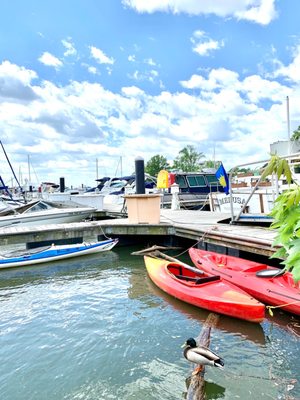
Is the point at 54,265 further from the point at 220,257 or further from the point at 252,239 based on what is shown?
the point at 252,239

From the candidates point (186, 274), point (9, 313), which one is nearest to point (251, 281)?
point (186, 274)

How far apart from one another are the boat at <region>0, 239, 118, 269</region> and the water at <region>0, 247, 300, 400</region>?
5.79 feet

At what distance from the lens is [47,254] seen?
30.6 feet

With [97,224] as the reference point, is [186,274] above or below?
below

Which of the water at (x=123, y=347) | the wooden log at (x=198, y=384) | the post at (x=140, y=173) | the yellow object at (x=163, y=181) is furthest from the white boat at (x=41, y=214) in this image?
the wooden log at (x=198, y=384)

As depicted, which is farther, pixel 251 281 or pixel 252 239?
pixel 252 239

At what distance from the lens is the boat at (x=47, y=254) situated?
29.0ft

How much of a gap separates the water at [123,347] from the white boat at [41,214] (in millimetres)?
6403

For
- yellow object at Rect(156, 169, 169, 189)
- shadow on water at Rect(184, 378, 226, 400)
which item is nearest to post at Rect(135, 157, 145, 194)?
yellow object at Rect(156, 169, 169, 189)

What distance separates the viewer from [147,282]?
753cm

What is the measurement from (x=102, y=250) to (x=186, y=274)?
3.78m

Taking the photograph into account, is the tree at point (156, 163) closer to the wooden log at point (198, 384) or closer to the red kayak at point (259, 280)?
the red kayak at point (259, 280)

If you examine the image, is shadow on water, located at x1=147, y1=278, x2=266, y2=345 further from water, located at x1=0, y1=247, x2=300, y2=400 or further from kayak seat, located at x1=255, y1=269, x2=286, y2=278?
kayak seat, located at x1=255, y1=269, x2=286, y2=278

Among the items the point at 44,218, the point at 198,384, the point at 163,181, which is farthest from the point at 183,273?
the point at 163,181
